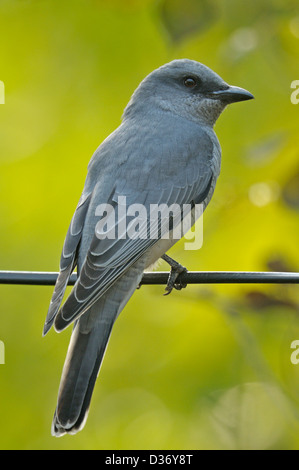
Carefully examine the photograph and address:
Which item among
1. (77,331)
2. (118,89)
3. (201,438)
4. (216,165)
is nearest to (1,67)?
A: (118,89)

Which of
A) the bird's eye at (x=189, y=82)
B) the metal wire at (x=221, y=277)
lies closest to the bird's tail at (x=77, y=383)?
the metal wire at (x=221, y=277)

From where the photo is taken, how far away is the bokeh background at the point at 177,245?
4031mm

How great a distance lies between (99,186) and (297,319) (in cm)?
127

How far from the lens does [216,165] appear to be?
479 cm

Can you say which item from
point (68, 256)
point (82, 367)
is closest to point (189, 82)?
point (68, 256)

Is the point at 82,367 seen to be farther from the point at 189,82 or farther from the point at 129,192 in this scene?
the point at 189,82

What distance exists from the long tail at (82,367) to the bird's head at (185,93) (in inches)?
64.9

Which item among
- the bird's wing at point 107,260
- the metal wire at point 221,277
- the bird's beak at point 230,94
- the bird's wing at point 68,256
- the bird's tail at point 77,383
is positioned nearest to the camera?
the metal wire at point 221,277

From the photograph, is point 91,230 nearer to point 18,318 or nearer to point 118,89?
point 18,318

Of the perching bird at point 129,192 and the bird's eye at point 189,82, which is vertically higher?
the bird's eye at point 189,82

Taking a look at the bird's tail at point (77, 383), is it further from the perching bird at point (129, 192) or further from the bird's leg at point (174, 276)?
the bird's leg at point (174, 276)

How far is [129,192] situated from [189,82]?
119cm

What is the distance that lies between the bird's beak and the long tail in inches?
64.6

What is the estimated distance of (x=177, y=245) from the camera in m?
4.95
